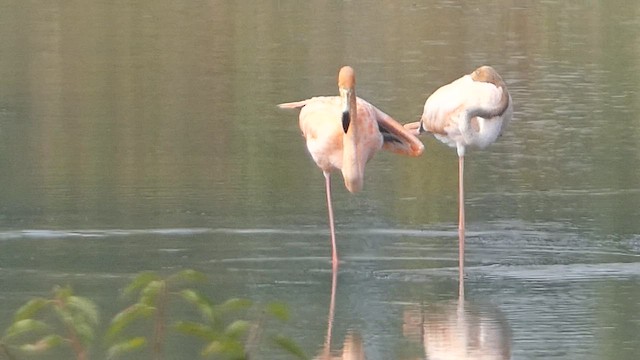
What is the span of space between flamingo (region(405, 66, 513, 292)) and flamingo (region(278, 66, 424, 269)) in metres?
0.41

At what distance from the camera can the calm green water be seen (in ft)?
24.0

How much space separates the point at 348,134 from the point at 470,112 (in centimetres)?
121

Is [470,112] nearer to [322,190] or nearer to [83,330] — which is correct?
[322,190]

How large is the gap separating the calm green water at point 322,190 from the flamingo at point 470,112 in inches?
21.7

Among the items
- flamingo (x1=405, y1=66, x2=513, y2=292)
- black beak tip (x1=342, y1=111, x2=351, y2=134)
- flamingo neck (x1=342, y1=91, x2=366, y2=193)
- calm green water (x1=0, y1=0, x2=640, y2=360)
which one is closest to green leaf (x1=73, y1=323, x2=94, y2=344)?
→ calm green water (x1=0, y1=0, x2=640, y2=360)

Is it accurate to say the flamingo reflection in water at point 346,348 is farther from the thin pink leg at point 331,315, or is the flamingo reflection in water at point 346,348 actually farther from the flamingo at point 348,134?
the flamingo at point 348,134

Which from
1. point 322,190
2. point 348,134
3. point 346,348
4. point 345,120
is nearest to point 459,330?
point 346,348

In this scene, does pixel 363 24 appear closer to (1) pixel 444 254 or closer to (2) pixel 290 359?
(1) pixel 444 254

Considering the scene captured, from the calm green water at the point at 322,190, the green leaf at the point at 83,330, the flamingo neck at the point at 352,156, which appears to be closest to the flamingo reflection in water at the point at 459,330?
the calm green water at the point at 322,190

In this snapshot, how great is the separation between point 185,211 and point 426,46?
10.9 m

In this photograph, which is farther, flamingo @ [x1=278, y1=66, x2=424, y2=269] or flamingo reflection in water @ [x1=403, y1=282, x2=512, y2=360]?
flamingo @ [x1=278, y1=66, x2=424, y2=269]

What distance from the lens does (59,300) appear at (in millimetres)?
3781

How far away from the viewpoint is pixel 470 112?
922 centimetres

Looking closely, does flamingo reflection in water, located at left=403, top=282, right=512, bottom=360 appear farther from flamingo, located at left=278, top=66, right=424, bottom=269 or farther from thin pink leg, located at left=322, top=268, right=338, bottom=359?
flamingo, located at left=278, top=66, right=424, bottom=269
